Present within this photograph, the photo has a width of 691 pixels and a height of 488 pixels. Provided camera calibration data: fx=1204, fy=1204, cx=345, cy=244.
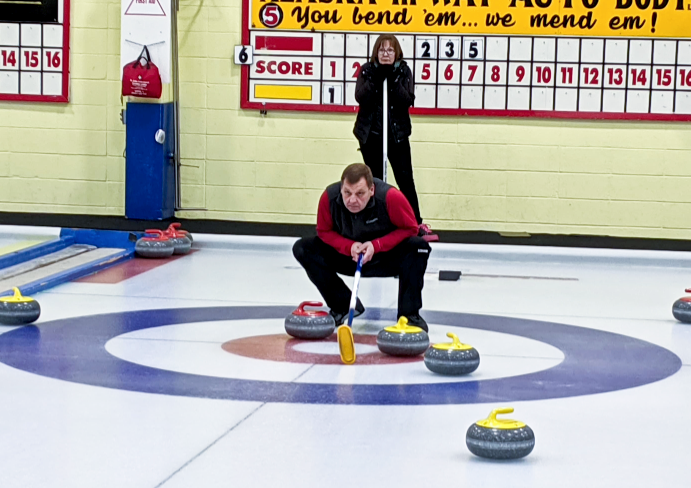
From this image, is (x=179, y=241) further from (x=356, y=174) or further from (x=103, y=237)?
(x=356, y=174)

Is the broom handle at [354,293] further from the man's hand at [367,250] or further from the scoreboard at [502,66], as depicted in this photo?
the scoreboard at [502,66]

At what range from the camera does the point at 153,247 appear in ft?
27.7

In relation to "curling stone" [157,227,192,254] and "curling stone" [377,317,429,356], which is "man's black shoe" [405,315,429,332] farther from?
"curling stone" [157,227,192,254]

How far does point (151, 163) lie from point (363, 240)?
14.6ft

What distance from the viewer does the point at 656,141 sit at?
32.2 feet

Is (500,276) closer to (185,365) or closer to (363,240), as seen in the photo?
(363,240)

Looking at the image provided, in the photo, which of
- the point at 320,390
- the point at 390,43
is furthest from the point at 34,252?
the point at 320,390

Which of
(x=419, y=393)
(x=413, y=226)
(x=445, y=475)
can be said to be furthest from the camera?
(x=413, y=226)

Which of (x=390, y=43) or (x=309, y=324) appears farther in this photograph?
(x=390, y=43)

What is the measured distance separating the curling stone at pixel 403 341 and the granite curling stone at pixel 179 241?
12.0 ft

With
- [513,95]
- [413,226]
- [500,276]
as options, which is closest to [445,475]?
[413,226]

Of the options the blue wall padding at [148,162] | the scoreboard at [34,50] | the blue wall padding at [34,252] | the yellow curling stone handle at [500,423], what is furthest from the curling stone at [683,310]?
the scoreboard at [34,50]

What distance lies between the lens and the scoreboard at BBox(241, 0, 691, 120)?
970 cm

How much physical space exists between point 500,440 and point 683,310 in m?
3.05
